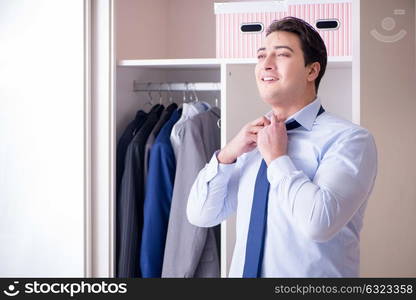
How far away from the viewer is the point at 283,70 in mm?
1800

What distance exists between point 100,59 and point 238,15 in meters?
0.55

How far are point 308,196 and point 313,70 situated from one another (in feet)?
1.39

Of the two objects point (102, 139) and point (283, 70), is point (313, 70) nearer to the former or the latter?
point (283, 70)

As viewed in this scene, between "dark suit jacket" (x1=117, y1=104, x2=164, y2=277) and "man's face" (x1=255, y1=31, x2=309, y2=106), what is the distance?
0.93 meters

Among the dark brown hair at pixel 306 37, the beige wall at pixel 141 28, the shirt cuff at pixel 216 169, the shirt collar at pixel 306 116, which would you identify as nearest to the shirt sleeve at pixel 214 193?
the shirt cuff at pixel 216 169

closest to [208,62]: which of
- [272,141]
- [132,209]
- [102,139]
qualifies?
[102,139]

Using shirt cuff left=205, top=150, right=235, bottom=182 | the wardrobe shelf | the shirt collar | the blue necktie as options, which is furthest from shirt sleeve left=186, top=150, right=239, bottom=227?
the wardrobe shelf

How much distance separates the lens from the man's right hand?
181 centimetres

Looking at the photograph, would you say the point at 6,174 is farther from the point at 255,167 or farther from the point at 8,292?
the point at 255,167

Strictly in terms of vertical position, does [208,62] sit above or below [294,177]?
above

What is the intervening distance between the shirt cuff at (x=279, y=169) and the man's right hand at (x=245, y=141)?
16 cm

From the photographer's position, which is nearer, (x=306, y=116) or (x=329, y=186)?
(x=329, y=186)

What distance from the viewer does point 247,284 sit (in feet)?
6.07

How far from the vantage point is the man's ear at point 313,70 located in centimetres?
183
